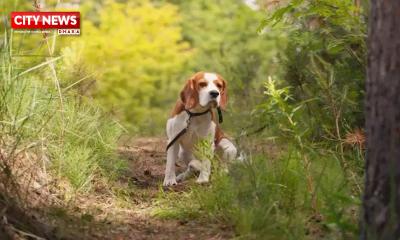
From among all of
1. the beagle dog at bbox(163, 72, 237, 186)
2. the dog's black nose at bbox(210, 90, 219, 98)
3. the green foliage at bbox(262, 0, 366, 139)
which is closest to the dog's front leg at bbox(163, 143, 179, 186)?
the beagle dog at bbox(163, 72, 237, 186)

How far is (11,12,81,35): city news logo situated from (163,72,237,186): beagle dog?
1259mm

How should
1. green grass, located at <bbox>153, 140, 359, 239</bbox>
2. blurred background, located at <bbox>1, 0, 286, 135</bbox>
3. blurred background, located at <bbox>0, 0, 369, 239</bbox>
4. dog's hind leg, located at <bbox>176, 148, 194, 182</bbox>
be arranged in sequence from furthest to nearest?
blurred background, located at <bbox>1, 0, 286, 135</bbox> → dog's hind leg, located at <bbox>176, 148, 194, 182</bbox> → blurred background, located at <bbox>0, 0, 369, 239</bbox> → green grass, located at <bbox>153, 140, 359, 239</bbox>

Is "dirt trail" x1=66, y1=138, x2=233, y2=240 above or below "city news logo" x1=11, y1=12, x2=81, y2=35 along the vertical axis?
below

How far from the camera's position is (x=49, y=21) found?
5742 mm

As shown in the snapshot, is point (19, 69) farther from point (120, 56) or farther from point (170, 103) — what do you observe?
point (170, 103)

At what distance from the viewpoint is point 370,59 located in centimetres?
296

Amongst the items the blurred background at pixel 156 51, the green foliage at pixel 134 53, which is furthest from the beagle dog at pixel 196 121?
the green foliage at pixel 134 53

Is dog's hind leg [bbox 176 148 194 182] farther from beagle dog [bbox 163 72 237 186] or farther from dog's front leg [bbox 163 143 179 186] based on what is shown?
dog's front leg [bbox 163 143 179 186]

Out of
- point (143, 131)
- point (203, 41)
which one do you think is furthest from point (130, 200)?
point (203, 41)

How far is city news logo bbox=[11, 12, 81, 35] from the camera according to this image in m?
5.53

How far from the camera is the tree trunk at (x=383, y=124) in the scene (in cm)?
287

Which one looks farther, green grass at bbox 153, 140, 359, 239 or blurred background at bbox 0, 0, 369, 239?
blurred background at bbox 0, 0, 369, 239

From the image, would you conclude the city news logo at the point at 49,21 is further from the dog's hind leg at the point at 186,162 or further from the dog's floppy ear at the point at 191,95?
the dog's hind leg at the point at 186,162

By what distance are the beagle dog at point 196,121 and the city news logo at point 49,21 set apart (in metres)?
1.26
